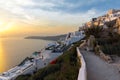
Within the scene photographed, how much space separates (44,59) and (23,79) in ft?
26.8

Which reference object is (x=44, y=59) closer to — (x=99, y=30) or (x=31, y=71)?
(x=31, y=71)

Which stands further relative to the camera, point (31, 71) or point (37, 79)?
point (31, 71)

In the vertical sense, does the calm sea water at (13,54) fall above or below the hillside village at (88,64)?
below

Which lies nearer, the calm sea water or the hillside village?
the hillside village

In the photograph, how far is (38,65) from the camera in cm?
3064

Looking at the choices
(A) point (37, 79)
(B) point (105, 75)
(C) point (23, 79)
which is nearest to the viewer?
(B) point (105, 75)

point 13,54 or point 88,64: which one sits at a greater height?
point 88,64

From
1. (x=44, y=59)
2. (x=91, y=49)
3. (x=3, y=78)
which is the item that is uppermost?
(x=91, y=49)

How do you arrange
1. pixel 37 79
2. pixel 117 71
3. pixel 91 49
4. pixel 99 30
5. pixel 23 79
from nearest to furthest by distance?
pixel 117 71 < pixel 37 79 < pixel 91 49 < pixel 23 79 < pixel 99 30

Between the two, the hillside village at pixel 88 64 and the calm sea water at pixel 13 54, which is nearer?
the hillside village at pixel 88 64

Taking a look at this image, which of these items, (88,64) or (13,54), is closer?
(88,64)

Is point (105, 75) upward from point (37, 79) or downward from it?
upward

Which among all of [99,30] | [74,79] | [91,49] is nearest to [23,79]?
[91,49]

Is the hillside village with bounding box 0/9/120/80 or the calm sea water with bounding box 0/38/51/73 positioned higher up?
the hillside village with bounding box 0/9/120/80
